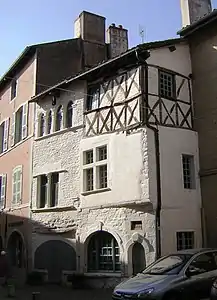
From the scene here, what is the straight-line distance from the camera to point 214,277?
363 inches

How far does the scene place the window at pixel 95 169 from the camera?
15562mm

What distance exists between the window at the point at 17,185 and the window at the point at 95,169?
17.0 ft

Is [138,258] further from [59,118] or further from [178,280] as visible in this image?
[59,118]

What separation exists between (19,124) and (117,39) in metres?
7.05

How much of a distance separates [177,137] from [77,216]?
5.15 meters

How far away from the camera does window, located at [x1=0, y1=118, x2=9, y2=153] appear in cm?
2281

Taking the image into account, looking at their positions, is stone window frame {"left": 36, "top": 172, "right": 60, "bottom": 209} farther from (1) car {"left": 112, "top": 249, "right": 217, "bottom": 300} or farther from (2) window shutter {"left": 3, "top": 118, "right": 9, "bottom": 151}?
(1) car {"left": 112, "top": 249, "right": 217, "bottom": 300}

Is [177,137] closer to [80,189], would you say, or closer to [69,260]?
[80,189]

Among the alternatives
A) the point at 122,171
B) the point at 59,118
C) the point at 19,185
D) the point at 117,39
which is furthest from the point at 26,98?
the point at 122,171

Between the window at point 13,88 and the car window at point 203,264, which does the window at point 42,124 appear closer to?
the window at point 13,88

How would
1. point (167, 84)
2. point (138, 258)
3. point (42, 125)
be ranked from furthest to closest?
point (42, 125), point (167, 84), point (138, 258)

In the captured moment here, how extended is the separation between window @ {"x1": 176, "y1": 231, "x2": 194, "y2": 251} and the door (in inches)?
167

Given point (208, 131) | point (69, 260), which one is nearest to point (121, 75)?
point (208, 131)

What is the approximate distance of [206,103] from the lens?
15250 mm
